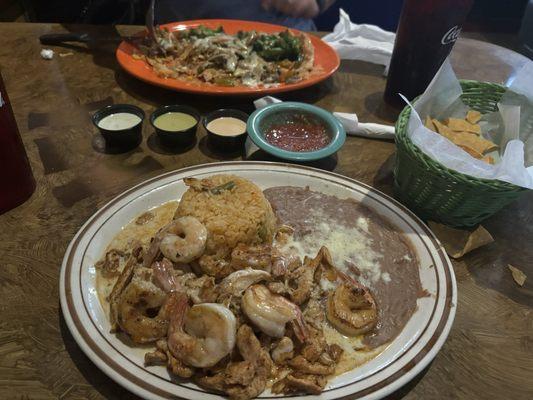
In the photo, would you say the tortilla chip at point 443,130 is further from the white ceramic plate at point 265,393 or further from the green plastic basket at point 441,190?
the white ceramic plate at point 265,393

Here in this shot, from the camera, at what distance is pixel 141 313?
148 cm

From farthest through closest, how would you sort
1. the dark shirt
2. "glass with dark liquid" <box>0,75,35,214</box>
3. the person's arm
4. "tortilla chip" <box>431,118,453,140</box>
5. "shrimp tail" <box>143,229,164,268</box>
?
the dark shirt
the person's arm
"tortilla chip" <box>431,118,453,140</box>
"glass with dark liquid" <box>0,75,35,214</box>
"shrimp tail" <box>143,229,164,268</box>

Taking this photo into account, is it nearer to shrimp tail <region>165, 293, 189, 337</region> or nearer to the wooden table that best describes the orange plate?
the wooden table

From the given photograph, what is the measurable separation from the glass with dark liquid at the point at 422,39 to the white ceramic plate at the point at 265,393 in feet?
3.68

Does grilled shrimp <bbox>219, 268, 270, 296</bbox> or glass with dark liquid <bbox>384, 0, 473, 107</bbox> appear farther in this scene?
glass with dark liquid <bbox>384, 0, 473, 107</bbox>

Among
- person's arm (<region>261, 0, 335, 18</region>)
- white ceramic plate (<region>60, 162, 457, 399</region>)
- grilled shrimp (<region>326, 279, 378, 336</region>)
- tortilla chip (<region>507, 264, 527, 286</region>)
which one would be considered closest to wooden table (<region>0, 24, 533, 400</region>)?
tortilla chip (<region>507, 264, 527, 286</region>)

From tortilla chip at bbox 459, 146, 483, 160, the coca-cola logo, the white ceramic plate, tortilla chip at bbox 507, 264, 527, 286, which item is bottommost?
tortilla chip at bbox 507, 264, 527, 286

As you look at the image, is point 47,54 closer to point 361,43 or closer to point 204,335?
point 361,43

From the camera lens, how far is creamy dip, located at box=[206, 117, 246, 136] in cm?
252

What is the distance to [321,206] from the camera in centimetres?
210

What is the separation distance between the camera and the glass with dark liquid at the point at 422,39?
8.30 ft

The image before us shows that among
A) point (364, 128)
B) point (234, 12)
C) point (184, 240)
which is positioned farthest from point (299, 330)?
point (234, 12)

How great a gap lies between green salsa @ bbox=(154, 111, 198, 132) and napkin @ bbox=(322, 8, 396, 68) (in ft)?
5.70


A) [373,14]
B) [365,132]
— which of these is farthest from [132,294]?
[373,14]
